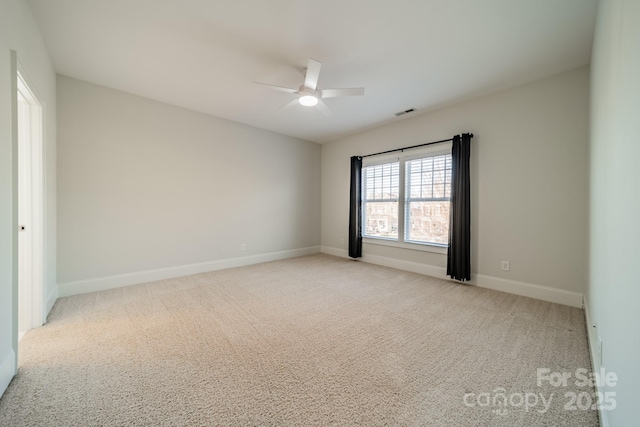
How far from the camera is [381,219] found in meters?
4.91

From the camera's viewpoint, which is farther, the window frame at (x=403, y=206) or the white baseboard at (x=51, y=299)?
the window frame at (x=403, y=206)

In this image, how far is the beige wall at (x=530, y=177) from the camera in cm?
278

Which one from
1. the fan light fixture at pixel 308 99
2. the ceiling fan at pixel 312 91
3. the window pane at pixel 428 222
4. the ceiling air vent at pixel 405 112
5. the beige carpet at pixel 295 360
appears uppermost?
the ceiling air vent at pixel 405 112

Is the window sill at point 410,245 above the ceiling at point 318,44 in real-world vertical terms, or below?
below

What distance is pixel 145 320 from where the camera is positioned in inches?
96.4

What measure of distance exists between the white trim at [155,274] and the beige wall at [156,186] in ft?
0.24

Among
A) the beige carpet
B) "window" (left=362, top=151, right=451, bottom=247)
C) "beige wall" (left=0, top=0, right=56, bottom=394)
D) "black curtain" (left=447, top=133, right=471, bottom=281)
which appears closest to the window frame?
"window" (left=362, top=151, right=451, bottom=247)

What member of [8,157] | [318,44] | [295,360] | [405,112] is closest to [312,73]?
[318,44]

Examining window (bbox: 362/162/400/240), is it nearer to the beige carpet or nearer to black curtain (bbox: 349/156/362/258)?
black curtain (bbox: 349/156/362/258)

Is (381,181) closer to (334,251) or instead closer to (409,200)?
(409,200)

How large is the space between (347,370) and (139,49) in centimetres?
354

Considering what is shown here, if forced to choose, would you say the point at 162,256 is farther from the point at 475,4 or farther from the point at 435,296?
the point at 475,4

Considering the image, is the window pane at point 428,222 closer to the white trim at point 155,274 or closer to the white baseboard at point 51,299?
the white trim at point 155,274

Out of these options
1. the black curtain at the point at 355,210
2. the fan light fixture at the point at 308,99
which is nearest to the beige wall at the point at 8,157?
the fan light fixture at the point at 308,99
